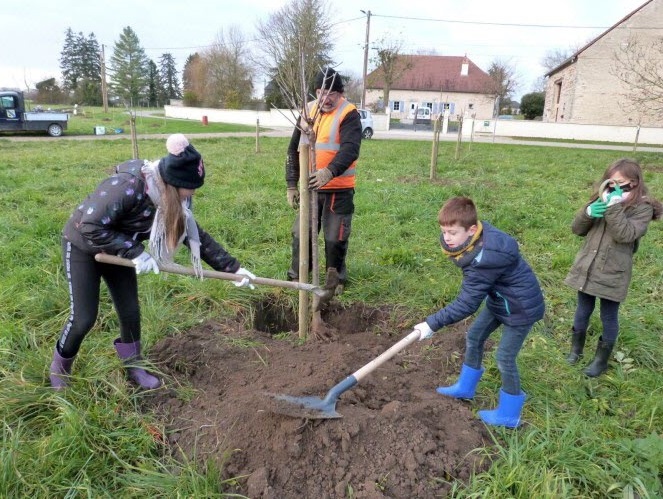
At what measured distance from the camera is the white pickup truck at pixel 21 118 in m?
18.0

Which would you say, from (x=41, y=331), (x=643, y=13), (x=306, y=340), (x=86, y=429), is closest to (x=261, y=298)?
(x=306, y=340)

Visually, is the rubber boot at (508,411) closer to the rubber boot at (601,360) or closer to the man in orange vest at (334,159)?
the rubber boot at (601,360)

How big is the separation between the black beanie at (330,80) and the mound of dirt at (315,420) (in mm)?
1926

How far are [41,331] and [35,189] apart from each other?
4838 mm

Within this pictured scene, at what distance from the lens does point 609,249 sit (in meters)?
3.09

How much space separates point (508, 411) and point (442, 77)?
1988 inches

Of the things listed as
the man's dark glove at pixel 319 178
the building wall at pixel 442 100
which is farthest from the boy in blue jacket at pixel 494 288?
the building wall at pixel 442 100

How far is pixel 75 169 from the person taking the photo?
9531 millimetres

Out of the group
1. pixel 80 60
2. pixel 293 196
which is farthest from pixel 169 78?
pixel 293 196

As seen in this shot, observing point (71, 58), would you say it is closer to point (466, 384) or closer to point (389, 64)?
point (389, 64)

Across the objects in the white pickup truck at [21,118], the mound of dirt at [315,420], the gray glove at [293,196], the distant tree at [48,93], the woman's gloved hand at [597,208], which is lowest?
the mound of dirt at [315,420]

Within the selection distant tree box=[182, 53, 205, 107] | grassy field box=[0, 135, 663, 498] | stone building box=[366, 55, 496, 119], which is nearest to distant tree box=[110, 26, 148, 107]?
distant tree box=[182, 53, 205, 107]

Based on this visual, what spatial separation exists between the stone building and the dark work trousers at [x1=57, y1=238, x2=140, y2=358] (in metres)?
45.7

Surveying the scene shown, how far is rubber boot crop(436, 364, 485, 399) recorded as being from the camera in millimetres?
2867
